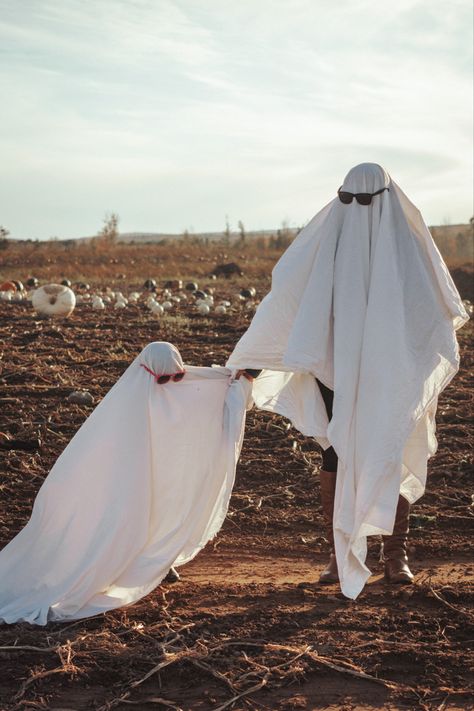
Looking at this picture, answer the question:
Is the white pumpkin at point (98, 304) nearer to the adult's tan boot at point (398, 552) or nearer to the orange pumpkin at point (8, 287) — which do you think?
the orange pumpkin at point (8, 287)

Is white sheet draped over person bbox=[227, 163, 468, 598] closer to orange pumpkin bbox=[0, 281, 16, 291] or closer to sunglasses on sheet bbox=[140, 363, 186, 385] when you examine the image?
sunglasses on sheet bbox=[140, 363, 186, 385]

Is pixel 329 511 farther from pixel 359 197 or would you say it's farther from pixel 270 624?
pixel 359 197

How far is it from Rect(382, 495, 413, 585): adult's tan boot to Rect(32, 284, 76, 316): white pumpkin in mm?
11123

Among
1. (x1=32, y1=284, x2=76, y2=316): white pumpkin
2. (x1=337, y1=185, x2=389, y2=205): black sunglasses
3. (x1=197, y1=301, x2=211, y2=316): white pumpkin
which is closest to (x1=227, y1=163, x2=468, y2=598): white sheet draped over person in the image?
(x1=337, y1=185, x2=389, y2=205): black sunglasses

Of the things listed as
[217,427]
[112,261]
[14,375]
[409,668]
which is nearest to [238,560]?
[217,427]

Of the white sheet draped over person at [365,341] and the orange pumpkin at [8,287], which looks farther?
the orange pumpkin at [8,287]

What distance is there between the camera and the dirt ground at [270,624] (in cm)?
403

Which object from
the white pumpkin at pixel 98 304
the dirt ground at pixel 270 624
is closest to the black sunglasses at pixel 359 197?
the dirt ground at pixel 270 624

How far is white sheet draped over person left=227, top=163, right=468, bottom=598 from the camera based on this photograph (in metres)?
5.06

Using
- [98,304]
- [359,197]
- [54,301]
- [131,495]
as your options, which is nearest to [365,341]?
[359,197]

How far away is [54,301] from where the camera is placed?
1611cm

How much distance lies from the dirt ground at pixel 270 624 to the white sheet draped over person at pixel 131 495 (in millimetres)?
205

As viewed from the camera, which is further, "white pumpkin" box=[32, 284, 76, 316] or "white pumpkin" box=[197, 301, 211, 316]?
"white pumpkin" box=[197, 301, 211, 316]

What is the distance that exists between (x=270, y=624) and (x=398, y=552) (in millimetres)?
1060
